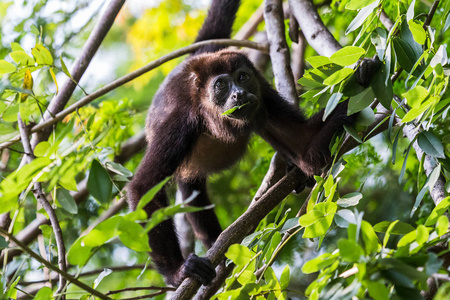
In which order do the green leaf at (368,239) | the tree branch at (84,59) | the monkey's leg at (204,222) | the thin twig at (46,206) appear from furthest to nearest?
the monkey's leg at (204,222) < the tree branch at (84,59) < the thin twig at (46,206) < the green leaf at (368,239)

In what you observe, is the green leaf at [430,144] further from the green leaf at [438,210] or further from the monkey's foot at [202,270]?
the monkey's foot at [202,270]

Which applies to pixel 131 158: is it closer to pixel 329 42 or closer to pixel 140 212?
pixel 329 42

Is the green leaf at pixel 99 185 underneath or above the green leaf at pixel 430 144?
above

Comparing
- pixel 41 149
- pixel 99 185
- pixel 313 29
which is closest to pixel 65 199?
pixel 41 149

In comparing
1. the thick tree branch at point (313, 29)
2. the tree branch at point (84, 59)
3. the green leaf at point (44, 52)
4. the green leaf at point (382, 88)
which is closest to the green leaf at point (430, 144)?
the green leaf at point (382, 88)

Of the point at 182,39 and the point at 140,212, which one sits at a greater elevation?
the point at 182,39

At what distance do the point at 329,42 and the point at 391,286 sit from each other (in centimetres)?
227

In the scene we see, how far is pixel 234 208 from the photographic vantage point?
526 centimetres

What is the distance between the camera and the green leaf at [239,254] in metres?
1.97

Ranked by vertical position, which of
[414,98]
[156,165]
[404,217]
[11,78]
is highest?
[11,78]

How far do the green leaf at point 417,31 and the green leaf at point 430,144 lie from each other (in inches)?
14.4

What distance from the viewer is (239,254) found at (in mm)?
1991

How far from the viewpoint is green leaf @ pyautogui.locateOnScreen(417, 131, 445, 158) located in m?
2.00

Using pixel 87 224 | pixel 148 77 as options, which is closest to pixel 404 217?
pixel 87 224
